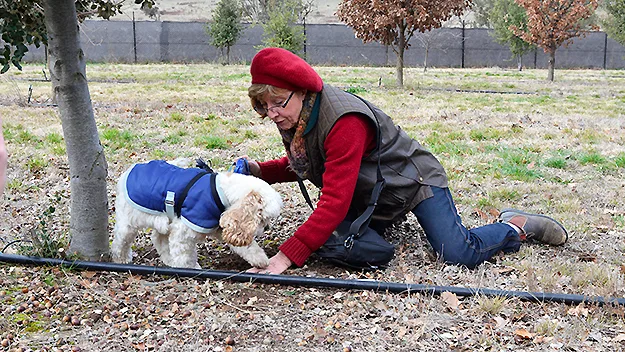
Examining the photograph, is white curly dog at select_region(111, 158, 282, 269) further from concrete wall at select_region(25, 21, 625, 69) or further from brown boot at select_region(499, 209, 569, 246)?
concrete wall at select_region(25, 21, 625, 69)

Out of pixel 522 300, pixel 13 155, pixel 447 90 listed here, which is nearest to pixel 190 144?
pixel 13 155

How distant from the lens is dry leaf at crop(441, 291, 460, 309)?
3.37 m

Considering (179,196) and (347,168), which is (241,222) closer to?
(179,196)

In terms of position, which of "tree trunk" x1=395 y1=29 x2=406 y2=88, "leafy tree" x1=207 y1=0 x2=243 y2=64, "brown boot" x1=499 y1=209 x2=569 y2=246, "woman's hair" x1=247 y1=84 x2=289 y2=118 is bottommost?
"brown boot" x1=499 y1=209 x2=569 y2=246

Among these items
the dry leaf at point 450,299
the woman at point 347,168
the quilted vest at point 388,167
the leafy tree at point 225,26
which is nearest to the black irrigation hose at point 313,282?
the dry leaf at point 450,299

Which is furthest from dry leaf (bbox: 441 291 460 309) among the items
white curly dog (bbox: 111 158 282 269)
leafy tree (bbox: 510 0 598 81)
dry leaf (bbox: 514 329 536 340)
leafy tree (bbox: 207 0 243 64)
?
leafy tree (bbox: 207 0 243 64)

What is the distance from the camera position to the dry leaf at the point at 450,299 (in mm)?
3374

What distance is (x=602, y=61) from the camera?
117 feet

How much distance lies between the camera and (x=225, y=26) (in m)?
30.9

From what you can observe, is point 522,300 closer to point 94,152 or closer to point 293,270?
point 293,270

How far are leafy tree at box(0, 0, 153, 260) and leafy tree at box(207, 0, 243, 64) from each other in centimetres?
2769

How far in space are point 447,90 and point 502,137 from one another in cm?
819

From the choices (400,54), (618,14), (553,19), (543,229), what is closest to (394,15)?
(400,54)

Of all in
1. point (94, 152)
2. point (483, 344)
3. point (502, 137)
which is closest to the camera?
point (483, 344)
